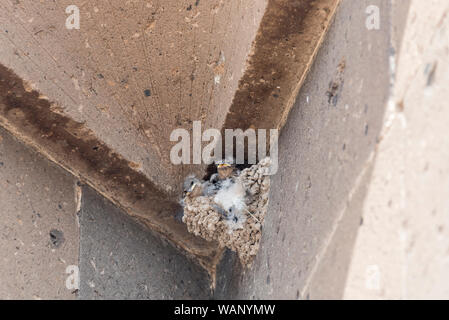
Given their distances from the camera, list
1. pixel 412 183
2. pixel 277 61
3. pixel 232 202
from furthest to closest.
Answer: pixel 232 202 < pixel 277 61 < pixel 412 183

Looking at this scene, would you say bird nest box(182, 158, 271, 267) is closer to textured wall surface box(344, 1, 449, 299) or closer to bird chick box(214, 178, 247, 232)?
bird chick box(214, 178, 247, 232)

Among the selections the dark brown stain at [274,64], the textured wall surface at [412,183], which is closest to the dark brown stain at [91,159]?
the dark brown stain at [274,64]

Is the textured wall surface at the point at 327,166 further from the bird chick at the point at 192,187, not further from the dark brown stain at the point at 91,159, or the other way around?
the dark brown stain at the point at 91,159

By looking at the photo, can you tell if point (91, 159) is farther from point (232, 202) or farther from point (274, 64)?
point (274, 64)

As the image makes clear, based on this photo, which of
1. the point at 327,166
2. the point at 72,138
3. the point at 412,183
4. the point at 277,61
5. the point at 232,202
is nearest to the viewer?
the point at 412,183

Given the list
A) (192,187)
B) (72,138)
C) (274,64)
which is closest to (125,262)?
(192,187)

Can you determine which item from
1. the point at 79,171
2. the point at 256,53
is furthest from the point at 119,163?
the point at 256,53

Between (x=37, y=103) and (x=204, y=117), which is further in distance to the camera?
(x=204, y=117)
